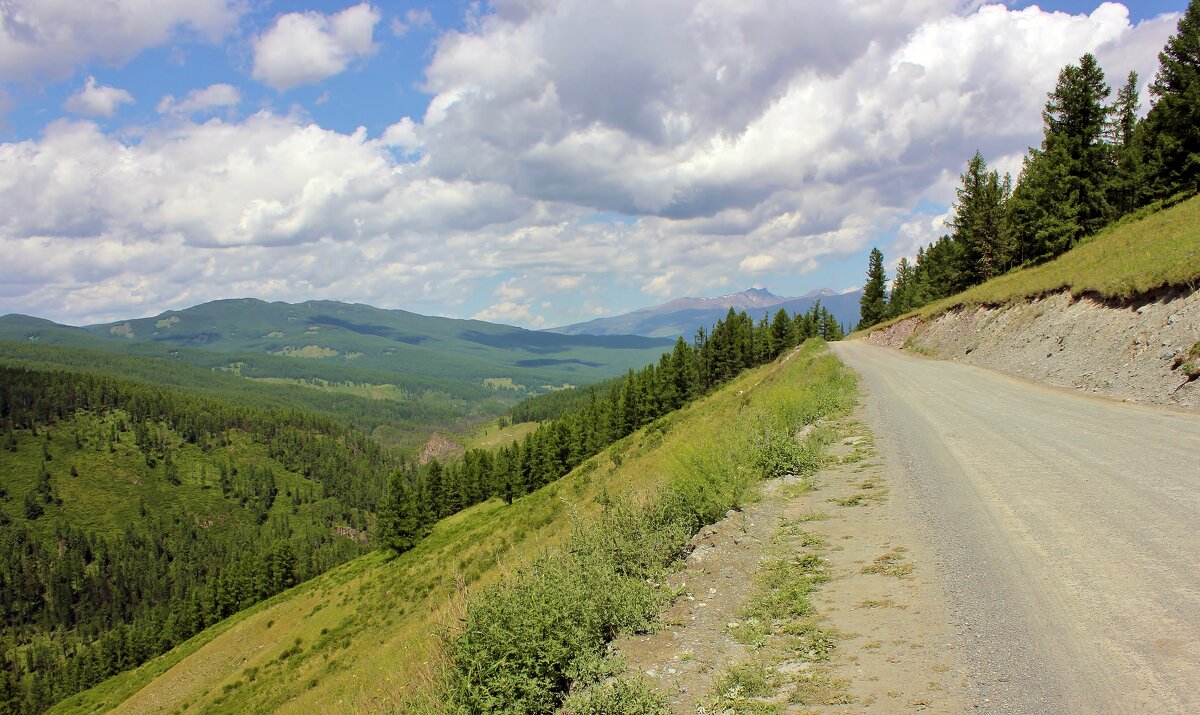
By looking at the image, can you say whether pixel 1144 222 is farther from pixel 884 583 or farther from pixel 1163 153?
pixel 884 583

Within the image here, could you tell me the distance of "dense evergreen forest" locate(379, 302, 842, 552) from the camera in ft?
265

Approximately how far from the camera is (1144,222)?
2992cm

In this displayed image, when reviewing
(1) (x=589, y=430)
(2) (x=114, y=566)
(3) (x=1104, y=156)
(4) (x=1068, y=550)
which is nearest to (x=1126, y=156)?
(3) (x=1104, y=156)

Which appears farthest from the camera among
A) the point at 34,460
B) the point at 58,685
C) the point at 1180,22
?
the point at 34,460

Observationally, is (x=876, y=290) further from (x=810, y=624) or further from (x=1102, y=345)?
(x=810, y=624)

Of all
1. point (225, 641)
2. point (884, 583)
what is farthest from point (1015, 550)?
point (225, 641)

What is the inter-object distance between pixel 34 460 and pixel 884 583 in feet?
930

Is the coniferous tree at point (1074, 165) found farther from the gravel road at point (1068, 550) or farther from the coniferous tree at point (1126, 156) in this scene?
the gravel road at point (1068, 550)

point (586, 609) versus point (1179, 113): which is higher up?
point (1179, 113)

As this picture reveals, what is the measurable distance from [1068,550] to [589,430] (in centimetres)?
8377

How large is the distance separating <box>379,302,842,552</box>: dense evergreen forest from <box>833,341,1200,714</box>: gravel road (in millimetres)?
71289

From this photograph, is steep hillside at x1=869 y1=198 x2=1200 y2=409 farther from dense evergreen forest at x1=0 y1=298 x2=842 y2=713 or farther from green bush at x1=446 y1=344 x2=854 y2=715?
dense evergreen forest at x1=0 y1=298 x2=842 y2=713

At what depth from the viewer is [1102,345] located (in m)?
20.2

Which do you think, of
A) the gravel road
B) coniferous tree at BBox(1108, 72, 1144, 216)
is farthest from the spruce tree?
the gravel road
